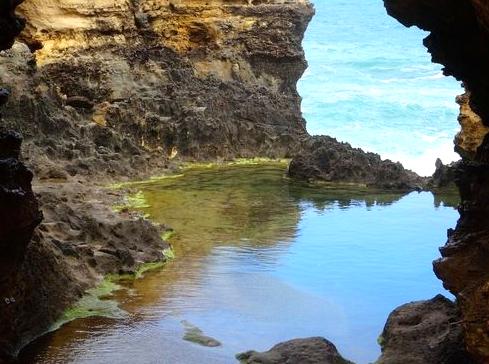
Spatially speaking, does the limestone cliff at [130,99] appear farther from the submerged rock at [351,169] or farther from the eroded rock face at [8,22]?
the submerged rock at [351,169]

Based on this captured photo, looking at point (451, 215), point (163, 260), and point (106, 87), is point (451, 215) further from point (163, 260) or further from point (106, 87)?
point (106, 87)

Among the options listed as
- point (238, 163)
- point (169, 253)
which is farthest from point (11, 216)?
point (238, 163)

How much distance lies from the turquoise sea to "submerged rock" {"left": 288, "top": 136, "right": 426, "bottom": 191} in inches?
302

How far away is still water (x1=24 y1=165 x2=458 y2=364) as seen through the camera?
266 inches

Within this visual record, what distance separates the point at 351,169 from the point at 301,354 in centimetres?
1030

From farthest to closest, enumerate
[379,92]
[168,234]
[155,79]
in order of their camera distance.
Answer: [379,92]
[155,79]
[168,234]

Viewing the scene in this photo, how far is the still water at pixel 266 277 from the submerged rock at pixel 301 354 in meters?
0.46

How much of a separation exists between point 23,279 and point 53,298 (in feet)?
1.96

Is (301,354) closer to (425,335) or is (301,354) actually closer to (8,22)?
(425,335)

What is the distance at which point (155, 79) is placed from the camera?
1855 cm

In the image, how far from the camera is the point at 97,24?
684 inches

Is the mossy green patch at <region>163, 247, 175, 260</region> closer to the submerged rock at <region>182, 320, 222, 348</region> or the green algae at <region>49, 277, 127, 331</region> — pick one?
the green algae at <region>49, 277, 127, 331</region>

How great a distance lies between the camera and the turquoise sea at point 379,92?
28.7 metres

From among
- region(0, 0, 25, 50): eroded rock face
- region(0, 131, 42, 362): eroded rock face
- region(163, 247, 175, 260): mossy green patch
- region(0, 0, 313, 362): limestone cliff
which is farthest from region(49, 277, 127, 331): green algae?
region(0, 0, 25, 50): eroded rock face
